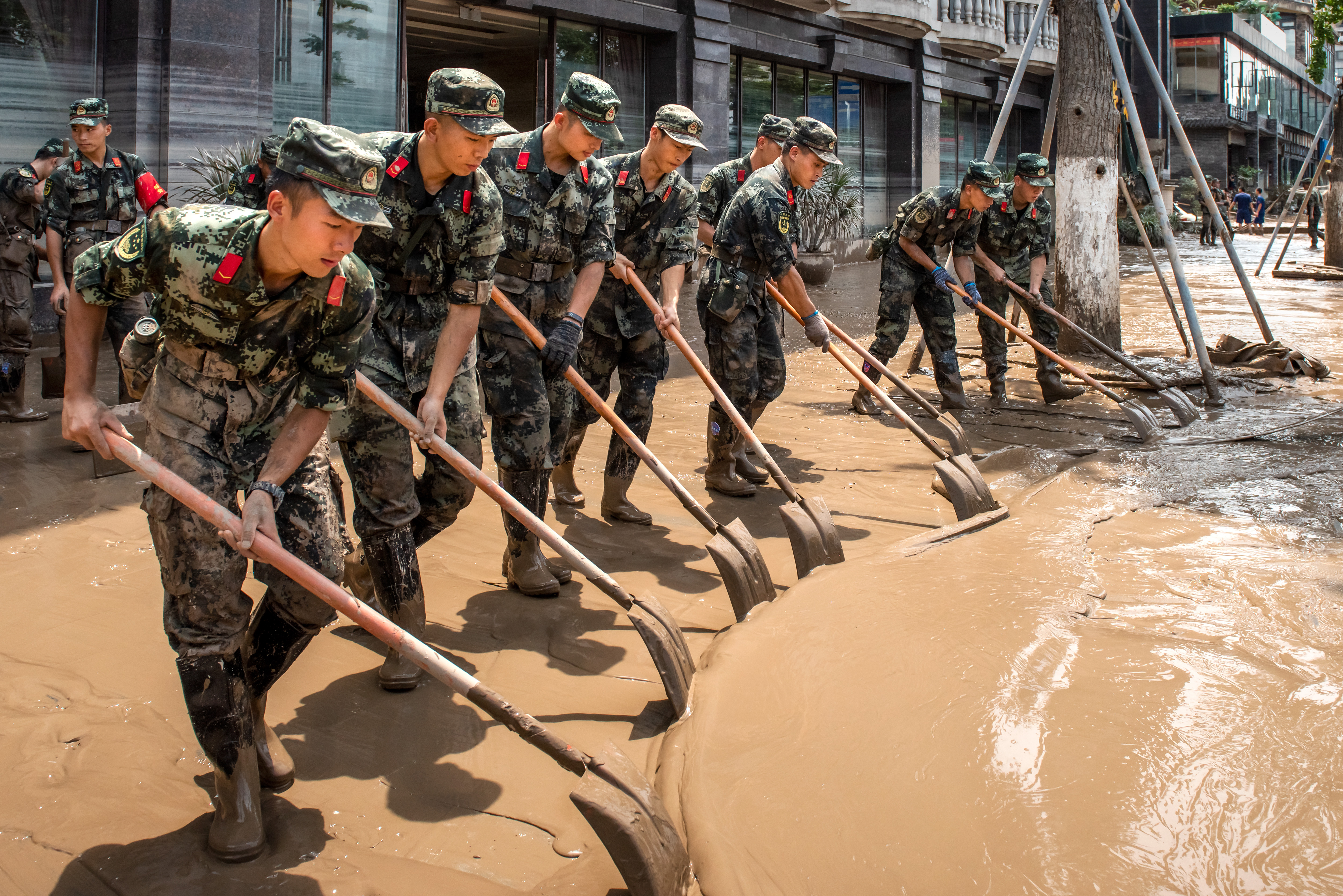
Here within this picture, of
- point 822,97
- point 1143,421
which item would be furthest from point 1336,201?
point 1143,421

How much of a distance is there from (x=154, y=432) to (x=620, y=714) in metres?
1.50

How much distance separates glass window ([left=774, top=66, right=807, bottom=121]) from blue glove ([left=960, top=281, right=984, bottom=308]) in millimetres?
10401

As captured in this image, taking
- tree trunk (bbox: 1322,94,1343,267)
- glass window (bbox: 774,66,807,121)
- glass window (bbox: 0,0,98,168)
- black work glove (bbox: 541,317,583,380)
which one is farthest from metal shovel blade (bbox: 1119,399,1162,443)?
tree trunk (bbox: 1322,94,1343,267)

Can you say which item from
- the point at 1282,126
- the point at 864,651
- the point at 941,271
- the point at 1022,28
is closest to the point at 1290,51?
the point at 1282,126

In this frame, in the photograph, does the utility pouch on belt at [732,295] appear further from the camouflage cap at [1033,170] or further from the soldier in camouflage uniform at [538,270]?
the camouflage cap at [1033,170]

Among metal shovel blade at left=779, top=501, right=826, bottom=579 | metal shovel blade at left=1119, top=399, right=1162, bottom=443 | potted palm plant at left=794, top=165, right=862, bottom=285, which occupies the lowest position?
metal shovel blade at left=779, top=501, right=826, bottom=579

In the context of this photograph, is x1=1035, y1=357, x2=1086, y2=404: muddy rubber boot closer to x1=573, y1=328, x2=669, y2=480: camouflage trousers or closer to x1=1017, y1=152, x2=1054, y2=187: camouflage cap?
x1=1017, y1=152, x2=1054, y2=187: camouflage cap

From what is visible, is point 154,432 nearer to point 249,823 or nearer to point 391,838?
point 249,823

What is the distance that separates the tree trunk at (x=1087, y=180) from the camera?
9438 millimetres

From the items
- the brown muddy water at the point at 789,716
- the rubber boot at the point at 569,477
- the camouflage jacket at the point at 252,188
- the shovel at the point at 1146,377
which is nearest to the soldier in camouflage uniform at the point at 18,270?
the brown muddy water at the point at 789,716

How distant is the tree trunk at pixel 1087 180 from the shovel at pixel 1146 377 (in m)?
1.12

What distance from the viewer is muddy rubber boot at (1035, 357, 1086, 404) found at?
7.96 m

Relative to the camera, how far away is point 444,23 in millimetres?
13789

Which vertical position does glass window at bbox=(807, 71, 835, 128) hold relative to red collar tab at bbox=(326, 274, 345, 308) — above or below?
above
